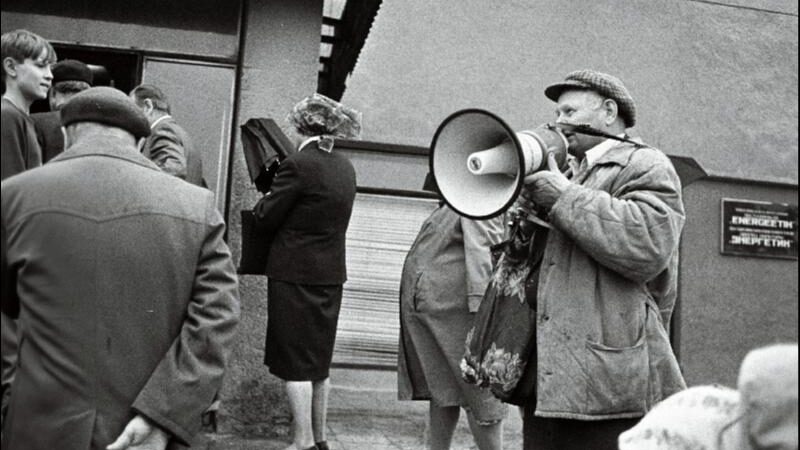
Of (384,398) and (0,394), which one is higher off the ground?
(0,394)

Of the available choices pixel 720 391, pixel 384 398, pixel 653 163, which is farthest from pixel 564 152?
pixel 384 398

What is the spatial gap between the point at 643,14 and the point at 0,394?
23.7ft

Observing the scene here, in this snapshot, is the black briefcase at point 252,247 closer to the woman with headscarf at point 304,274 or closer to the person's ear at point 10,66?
the woman with headscarf at point 304,274

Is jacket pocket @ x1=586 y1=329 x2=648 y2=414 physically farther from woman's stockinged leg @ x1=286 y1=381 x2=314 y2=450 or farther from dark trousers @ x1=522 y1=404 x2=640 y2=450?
woman's stockinged leg @ x1=286 y1=381 x2=314 y2=450

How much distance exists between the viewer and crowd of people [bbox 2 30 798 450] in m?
2.61

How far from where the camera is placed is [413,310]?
496 cm

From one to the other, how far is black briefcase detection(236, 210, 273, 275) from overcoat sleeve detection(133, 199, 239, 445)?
2.26 m

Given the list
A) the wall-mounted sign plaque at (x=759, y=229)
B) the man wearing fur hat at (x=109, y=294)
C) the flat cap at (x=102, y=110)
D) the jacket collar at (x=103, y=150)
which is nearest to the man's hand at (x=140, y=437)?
the man wearing fur hat at (x=109, y=294)

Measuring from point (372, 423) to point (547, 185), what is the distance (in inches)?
155

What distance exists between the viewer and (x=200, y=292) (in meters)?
2.86

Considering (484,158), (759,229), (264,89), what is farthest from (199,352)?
(759,229)

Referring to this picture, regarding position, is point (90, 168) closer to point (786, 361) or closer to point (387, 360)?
point (786, 361)

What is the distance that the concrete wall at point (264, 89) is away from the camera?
19.9 ft

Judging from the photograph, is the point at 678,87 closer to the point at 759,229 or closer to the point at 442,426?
the point at 759,229
